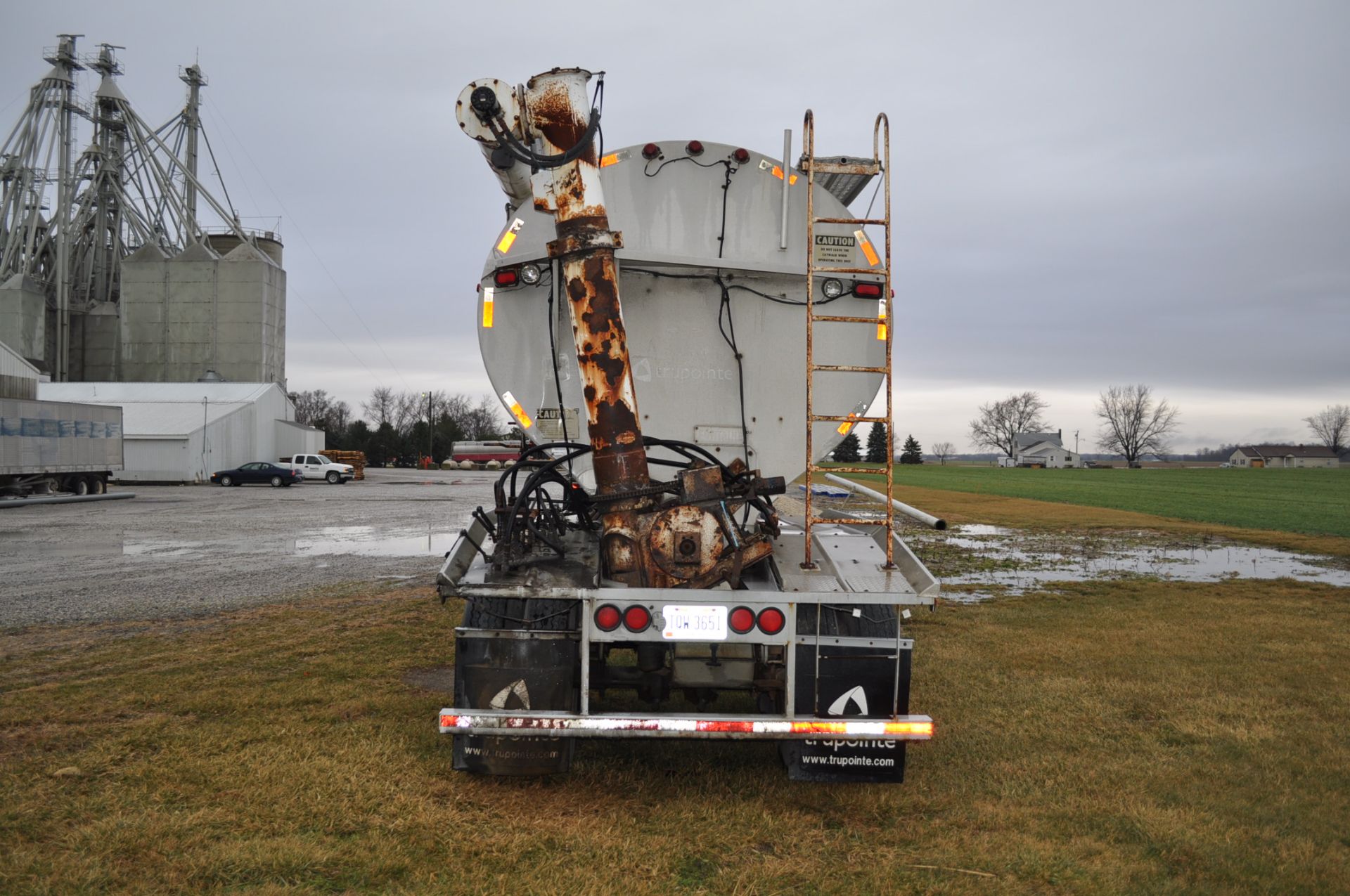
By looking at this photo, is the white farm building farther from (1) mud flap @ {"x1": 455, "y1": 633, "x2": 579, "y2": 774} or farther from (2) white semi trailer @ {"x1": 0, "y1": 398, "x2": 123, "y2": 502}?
(1) mud flap @ {"x1": 455, "y1": 633, "x2": 579, "y2": 774}

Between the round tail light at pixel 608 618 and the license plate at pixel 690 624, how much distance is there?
0.66 feet

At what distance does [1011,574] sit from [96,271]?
6147cm

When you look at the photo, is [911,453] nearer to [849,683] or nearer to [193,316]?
[193,316]

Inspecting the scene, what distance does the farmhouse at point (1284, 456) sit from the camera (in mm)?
132750

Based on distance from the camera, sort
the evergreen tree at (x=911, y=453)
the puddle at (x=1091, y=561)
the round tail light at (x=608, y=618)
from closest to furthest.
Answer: the round tail light at (x=608, y=618), the puddle at (x=1091, y=561), the evergreen tree at (x=911, y=453)

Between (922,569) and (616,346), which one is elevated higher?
(616,346)

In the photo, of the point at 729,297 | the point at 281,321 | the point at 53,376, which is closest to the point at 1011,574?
the point at 729,297

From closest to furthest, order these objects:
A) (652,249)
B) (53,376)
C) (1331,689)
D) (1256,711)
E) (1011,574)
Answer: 1. (652,249)
2. (1256,711)
3. (1331,689)
4. (1011,574)
5. (53,376)

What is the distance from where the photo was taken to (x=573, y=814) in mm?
4207

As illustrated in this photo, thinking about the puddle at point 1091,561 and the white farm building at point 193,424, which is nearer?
the puddle at point 1091,561

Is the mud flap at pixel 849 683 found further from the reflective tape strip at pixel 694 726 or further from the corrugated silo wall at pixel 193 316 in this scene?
the corrugated silo wall at pixel 193 316

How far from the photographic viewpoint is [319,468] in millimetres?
46312

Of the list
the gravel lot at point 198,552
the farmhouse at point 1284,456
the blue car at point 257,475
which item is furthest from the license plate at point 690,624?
the farmhouse at point 1284,456

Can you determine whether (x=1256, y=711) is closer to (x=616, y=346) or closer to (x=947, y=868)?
(x=947, y=868)
